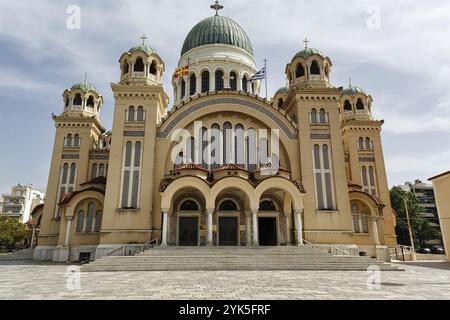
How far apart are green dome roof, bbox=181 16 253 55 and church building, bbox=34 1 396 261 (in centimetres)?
627

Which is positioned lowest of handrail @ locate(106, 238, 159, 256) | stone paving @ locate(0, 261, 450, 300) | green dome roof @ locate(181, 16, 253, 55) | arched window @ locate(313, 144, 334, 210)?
stone paving @ locate(0, 261, 450, 300)

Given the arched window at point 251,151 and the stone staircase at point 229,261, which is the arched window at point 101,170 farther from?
the arched window at point 251,151

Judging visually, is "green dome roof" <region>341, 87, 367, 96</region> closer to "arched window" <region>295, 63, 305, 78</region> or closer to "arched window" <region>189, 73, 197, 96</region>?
"arched window" <region>295, 63, 305, 78</region>

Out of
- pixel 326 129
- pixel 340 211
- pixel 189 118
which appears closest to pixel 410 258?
pixel 340 211

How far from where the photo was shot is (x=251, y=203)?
68.2 feet

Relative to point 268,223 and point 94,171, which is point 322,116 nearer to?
point 268,223

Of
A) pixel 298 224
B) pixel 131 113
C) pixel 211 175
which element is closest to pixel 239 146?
pixel 211 175

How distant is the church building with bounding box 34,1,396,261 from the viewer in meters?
22.0

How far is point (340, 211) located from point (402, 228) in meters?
25.7

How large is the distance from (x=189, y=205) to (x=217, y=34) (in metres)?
18.1

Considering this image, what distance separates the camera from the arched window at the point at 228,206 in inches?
930

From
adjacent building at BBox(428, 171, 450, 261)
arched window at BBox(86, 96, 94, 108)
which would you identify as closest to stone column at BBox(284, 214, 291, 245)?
adjacent building at BBox(428, 171, 450, 261)
